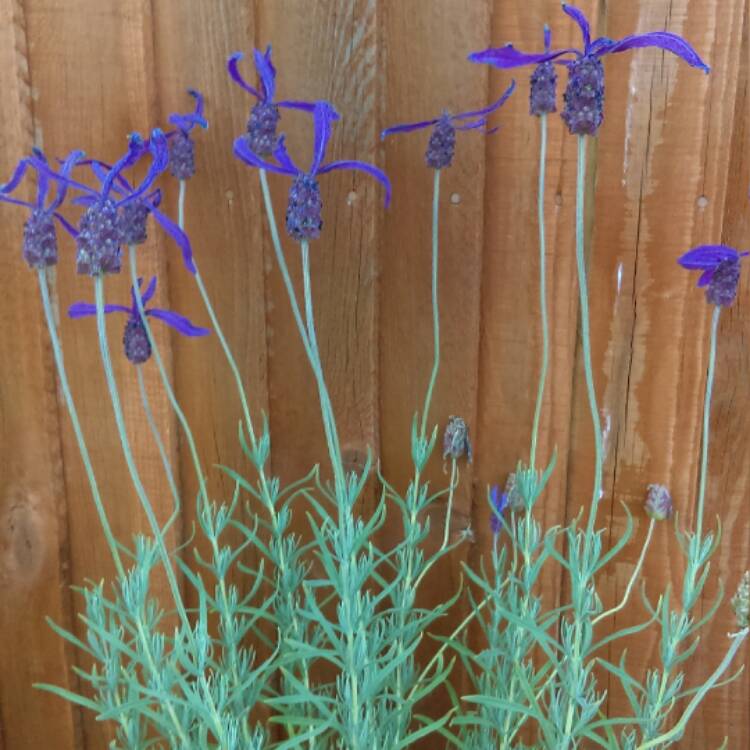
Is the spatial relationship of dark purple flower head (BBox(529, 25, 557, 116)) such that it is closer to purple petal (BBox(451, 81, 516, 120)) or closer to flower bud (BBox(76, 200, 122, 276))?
purple petal (BBox(451, 81, 516, 120))

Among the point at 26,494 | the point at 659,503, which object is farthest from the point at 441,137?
the point at 26,494

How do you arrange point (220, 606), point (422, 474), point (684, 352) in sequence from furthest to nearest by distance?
point (422, 474) < point (684, 352) < point (220, 606)

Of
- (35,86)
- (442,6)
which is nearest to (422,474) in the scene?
(442,6)

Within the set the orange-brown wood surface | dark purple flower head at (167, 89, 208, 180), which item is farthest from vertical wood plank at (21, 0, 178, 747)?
dark purple flower head at (167, 89, 208, 180)

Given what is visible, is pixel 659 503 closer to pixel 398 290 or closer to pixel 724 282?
pixel 724 282

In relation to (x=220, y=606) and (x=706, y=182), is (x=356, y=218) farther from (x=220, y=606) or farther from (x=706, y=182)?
(x=220, y=606)

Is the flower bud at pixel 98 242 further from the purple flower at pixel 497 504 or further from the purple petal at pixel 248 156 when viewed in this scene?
the purple flower at pixel 497 504
